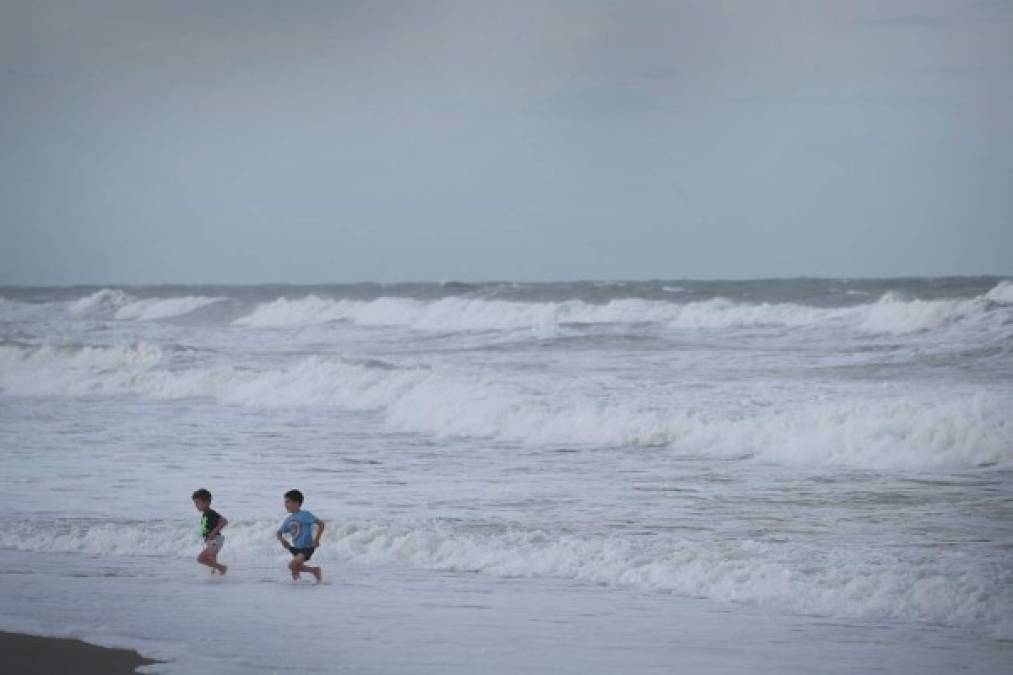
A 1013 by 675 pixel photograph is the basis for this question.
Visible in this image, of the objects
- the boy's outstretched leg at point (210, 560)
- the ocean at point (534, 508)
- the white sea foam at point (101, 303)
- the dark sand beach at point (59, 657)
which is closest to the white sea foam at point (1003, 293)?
the ocean at point (534, 508)

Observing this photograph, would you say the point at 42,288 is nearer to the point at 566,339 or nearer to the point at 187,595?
the point at 566,339

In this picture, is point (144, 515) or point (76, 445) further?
point (76, 445)

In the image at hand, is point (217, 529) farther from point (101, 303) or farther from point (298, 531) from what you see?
point (101, 303)

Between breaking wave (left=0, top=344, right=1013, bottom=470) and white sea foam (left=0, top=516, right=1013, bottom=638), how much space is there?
4917 millimetres

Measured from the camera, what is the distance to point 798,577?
8391 mm

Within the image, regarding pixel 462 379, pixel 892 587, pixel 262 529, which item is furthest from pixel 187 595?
pixel 462 379

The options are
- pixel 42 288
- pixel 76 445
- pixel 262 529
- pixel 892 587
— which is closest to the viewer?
pixel 892 587

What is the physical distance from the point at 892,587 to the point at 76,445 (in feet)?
36.9

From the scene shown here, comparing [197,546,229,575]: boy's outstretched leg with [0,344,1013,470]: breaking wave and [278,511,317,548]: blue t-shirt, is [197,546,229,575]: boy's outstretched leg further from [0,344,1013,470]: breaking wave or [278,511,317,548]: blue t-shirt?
[0,344,1013,470]: breaking wave

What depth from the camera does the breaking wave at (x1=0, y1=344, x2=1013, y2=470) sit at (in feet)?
45.6

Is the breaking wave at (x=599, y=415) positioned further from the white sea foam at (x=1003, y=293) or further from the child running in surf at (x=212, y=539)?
the white sea foam at (x=1003, y=293)

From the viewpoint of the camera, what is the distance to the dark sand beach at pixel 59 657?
21.4ft

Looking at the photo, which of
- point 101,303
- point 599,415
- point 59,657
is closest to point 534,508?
point 59,657

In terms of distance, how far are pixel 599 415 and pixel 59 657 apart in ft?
33.8
